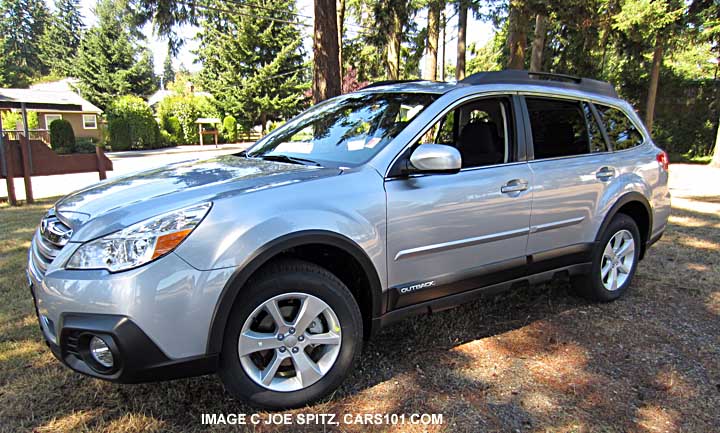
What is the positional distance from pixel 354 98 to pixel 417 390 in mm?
2149

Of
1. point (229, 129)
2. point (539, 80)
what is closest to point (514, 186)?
point (539, 80)

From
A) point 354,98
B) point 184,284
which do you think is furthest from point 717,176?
point 184,284

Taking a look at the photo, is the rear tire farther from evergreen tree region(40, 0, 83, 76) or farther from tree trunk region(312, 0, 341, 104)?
evergreen tree region(40, 0, 83, 76)

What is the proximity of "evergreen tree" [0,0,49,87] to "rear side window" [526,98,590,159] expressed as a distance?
82759mm

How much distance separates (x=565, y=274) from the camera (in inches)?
148

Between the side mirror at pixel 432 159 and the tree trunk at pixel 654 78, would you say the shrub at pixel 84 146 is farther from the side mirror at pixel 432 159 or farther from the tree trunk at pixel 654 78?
the side mirror at pixel 432 159

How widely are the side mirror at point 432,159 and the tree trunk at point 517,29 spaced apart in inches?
360

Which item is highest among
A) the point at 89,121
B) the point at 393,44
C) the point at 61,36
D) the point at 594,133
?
Answer: the point at 61,36

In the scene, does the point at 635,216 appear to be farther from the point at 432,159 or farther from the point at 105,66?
the point at 105,66

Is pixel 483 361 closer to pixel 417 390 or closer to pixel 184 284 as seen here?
pixel 417 390

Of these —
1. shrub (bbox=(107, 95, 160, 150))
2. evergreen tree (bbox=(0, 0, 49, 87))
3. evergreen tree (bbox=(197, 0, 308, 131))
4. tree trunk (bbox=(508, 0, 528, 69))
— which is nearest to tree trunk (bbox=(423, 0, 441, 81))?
tree trunk (bbox=(508, 0, 528, 69))

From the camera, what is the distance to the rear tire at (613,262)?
12.9ft

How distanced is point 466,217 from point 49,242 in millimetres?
2303

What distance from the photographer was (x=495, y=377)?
2938 mm
